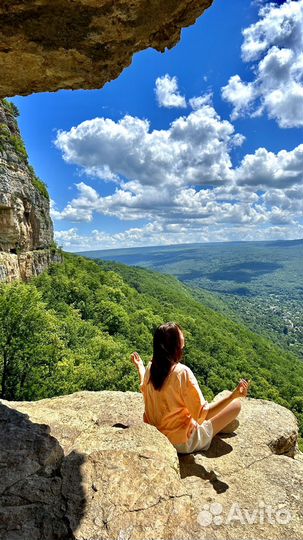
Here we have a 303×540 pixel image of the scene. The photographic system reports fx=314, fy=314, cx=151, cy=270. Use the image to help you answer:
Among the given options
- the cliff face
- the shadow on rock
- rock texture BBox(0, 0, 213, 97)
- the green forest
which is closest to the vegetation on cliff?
the cliff face

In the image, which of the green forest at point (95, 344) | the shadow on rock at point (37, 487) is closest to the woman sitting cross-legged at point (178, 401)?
the shadow on rock at point (37, 487)

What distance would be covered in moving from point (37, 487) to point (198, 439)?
2607 millimetres

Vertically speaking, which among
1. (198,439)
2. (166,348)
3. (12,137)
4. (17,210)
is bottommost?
(198,439)

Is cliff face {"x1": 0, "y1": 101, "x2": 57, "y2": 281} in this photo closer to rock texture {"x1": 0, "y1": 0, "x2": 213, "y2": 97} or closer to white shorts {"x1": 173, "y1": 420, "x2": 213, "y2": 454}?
rock texture {"x1": 0, "y1": 0, "x2": 213, "y2": 97}

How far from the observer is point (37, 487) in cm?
402

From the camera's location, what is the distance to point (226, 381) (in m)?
43.2

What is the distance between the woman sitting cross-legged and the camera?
193 inches

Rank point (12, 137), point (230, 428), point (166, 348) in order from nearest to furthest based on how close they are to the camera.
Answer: point (166, 348), point (230, 428), point (12, 137)

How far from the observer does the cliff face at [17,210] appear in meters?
29.6

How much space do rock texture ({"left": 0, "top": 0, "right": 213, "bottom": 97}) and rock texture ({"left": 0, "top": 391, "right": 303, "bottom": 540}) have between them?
19.8 ft

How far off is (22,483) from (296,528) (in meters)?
3.40

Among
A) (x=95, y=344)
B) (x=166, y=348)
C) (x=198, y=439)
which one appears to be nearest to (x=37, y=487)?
(x=166, y=348)

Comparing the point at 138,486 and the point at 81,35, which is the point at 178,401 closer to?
the point at 138,486

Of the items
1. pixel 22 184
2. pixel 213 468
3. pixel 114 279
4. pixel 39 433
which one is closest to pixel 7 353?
pixel 39 433
